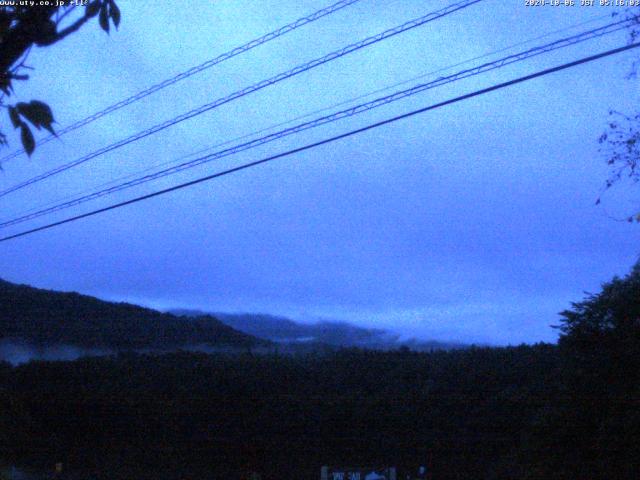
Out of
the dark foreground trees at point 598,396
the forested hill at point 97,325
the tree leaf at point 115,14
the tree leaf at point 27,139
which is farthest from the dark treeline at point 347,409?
the tree leaf at point 27,139

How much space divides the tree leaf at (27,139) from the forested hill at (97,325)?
19.5 m

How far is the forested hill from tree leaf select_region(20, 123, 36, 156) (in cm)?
1950

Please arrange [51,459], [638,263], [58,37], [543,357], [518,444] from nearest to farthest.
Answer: [58,37]
[638,263]
[518,444]
[543,357]
[51,459]

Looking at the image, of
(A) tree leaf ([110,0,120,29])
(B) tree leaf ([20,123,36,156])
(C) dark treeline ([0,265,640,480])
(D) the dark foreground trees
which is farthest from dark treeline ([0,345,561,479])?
(B) tree leaf ([20,123,36,156])

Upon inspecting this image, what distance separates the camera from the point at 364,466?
15.6 m

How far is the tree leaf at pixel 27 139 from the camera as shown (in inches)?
136

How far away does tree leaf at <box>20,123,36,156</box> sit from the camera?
11.3 ft

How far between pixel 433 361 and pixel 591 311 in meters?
5.00

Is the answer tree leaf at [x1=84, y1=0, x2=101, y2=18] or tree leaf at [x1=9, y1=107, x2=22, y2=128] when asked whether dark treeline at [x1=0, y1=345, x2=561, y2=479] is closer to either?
tree leaf at [x1=84, y1=0, x2=101, y2=18]

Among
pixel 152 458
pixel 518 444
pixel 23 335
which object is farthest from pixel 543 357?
pixel 23 335

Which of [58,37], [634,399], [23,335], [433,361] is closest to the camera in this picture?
[58,37]

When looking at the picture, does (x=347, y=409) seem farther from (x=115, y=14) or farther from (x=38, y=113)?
(x=38, y=113)

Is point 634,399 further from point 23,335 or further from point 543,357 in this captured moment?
point 23,335

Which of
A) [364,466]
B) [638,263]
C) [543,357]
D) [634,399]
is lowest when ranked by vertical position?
[364,466]
